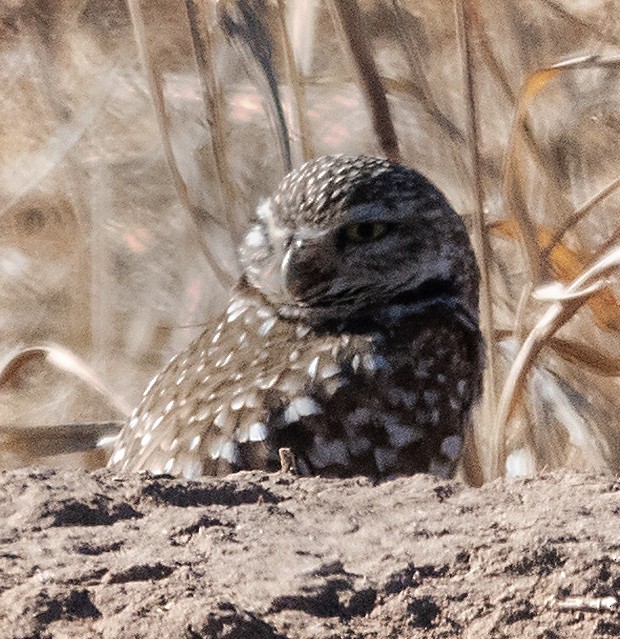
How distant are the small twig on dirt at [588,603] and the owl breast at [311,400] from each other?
1.23m

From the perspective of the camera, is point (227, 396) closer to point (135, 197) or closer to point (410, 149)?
point (410, 149)

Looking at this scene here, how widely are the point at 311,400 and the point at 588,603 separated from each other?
1.33 meters

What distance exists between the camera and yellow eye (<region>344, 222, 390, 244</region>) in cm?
330

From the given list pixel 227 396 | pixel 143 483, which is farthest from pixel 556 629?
pixel 227 396

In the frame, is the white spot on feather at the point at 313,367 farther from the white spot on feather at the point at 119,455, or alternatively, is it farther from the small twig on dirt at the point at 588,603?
the small twig on dirt at the point at 588,603

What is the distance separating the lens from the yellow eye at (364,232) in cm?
330

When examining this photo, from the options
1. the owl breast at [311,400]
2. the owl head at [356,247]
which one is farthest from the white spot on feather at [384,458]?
the owl head at [356,247]

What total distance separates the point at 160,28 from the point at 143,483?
15.1 ft

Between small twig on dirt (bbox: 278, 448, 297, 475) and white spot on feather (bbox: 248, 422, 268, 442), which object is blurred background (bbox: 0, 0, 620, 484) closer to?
white spot on feather (bbox: 248, 422, 268, 442)

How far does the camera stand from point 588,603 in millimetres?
1669

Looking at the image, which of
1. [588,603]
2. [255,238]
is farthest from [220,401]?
[588,603]

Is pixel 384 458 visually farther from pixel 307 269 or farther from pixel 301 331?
pixel 307 269

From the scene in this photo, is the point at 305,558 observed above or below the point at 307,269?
below

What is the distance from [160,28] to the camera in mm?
6363
